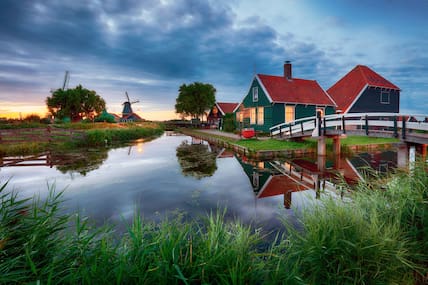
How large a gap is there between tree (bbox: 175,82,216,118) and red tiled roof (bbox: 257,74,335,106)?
90.3 ft

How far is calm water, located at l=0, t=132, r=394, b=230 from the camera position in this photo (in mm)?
6004

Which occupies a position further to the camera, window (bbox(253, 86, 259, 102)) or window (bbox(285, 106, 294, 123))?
window (bbox(253, 86, 259, 102))

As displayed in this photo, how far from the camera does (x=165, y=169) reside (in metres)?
11.3

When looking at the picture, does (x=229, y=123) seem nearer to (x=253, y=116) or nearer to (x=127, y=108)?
(x=253, y=116)

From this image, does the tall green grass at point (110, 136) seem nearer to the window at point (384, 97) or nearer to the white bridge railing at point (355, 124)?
the white bridge railing at point (355, 124)

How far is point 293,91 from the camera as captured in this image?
24406 mm

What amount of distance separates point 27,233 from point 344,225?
382 cm

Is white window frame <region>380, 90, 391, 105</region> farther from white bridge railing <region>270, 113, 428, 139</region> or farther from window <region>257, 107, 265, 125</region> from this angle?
window <region>257, 107, 265, 125</region>

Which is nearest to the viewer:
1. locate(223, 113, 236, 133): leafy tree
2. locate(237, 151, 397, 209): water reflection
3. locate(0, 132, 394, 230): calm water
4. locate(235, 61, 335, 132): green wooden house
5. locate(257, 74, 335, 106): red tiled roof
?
locate(0, 132, 394, 230): calm water

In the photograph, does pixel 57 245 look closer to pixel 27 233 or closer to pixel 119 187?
pixel 27 233

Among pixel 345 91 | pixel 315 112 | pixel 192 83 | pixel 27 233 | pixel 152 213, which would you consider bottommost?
pixel 152 213

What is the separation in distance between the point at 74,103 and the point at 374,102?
180 feet

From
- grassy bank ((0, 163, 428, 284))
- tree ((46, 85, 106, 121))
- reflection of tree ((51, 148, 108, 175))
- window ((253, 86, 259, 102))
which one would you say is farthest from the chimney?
tree ((46, 85, 106, 121))


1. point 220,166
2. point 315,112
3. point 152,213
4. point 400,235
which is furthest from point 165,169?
point 315,112
